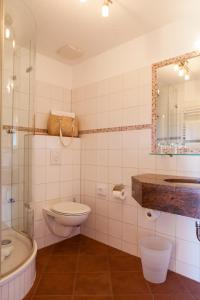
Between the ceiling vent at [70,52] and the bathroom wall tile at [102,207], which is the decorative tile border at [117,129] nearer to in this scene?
the bathroom wall tile at [102,207]

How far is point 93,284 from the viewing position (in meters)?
1.77

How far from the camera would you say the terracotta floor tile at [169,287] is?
1693 mm

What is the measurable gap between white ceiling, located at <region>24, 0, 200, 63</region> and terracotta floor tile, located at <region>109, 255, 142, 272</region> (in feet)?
7.71

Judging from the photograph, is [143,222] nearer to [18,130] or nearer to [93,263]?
[93,263]

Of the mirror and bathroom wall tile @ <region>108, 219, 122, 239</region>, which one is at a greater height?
the mirror

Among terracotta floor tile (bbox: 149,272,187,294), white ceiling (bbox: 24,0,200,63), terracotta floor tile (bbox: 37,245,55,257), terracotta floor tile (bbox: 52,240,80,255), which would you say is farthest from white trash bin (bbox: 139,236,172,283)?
white ceiling (bbox: 24,0,200,63)

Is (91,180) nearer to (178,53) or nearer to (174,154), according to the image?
(174,154)

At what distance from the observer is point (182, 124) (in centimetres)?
193

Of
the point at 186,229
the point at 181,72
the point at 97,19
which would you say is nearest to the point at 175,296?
the point at 186,229

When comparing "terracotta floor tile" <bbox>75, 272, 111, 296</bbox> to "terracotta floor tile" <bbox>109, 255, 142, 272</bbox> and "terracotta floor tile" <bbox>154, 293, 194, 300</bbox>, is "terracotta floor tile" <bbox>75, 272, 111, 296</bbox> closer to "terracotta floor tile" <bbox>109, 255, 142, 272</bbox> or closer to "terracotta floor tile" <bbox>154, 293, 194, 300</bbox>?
"terracotta floor tile" <bbox>109, 255, 142, 272</bbox>

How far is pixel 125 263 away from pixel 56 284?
71 cm

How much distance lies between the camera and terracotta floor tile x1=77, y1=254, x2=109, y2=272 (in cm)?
199

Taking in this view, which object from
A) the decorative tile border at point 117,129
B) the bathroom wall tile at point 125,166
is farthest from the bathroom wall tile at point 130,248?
the decorative tile border at point 117,129

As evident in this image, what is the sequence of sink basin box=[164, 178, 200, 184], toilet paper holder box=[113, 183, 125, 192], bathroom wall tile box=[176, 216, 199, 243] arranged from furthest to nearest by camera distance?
toilet paper holder box=[113, 183, 125, 192] → bathroom wall tile box=[176, 216, 199, 243] → sink basin box=[164, 178, 200, 184]
